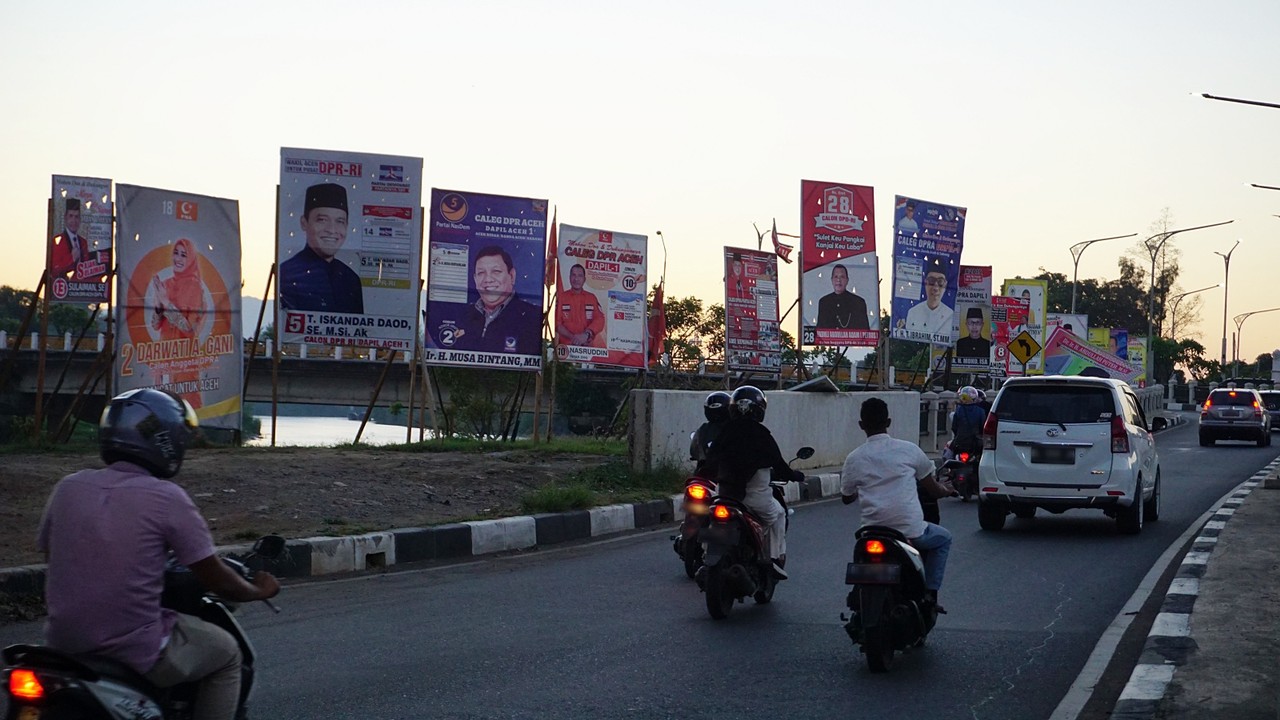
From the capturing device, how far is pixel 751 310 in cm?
2589

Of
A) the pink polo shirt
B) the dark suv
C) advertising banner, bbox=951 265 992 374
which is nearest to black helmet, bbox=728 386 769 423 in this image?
the pink polo shirt

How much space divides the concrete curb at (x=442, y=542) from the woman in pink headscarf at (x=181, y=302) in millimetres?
6106

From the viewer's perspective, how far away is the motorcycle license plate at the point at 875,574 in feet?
23.0

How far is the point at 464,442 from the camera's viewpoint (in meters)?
20.8

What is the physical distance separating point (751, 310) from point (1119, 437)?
12414mm

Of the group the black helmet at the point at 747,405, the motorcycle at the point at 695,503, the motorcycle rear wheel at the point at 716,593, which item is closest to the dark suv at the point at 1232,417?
the motorcycle at the point at 695,503

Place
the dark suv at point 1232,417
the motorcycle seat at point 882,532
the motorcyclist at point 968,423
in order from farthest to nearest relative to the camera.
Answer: the dark suv at point 1232,417
the motorcyclist at point 968,423
the motorcycle seat at point 882,532

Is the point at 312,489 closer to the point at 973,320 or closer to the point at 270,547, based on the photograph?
the point at 270,547

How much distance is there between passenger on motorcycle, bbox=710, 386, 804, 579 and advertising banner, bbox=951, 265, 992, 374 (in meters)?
25.5

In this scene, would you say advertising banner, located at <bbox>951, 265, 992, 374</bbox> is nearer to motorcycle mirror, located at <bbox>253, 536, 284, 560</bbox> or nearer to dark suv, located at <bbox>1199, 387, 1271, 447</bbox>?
dark suv, located at <bbox>1199, 387, 1271, 447</bbox>

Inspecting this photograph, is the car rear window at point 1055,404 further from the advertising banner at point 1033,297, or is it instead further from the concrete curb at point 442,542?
the advertising banner at point 1033,297

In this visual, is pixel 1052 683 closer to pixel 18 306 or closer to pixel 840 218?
pixel 840 218

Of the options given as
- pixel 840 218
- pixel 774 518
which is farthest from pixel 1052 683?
pixel 840 218

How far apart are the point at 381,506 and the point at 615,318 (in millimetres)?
9259
